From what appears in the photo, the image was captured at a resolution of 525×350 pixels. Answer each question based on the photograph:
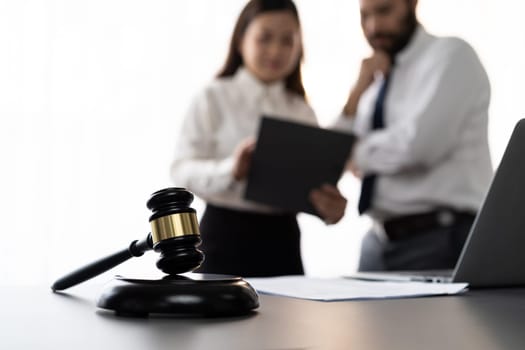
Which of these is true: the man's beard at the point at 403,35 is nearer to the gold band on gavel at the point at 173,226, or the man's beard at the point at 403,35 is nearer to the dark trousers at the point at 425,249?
the dark trousers at the point at 425,249

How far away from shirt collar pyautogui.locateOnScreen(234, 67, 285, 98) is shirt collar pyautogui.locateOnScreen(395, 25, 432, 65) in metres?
0.43

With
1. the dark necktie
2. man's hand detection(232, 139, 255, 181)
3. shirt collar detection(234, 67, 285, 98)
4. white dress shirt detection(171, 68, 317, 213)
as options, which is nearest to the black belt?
the dark necktie

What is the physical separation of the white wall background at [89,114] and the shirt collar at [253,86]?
38.4 inches

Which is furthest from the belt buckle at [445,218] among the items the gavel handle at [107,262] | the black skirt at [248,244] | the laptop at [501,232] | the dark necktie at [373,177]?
the gavel handle at [107,262]

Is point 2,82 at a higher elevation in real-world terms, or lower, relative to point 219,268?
higher

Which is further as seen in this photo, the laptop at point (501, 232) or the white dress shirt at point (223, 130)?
the white dress shirt at point (223, 130)

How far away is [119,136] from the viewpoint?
3.24 metres

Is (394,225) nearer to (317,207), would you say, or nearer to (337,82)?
(317,207)

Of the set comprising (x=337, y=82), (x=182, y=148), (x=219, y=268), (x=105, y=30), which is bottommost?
(x=219, y=268)

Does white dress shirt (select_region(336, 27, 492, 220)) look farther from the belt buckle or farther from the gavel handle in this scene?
the gavel handle

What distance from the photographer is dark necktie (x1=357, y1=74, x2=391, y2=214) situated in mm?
2264

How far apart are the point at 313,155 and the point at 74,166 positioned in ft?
4.86

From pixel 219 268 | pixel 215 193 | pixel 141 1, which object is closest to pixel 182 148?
pixel 215 193

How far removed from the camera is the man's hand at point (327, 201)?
6.86 ft
